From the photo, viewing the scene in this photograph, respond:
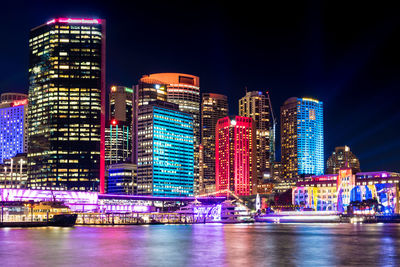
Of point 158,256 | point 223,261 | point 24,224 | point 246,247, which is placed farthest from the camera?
point 24,224

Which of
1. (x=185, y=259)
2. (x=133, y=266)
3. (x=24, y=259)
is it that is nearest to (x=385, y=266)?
(x=185, y=259)

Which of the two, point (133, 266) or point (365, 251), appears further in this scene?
point (365, 251)

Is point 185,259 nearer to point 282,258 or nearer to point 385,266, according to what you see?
point 282,258

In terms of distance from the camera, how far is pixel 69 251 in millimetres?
73250

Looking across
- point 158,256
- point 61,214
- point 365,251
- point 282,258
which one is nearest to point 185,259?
point 158,256

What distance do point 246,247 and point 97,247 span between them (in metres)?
22.1

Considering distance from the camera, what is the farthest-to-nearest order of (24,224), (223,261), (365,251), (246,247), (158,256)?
(24,224)
(246,247)
(365,251)
(158,256)
(223,261)

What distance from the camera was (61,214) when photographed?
16638cm

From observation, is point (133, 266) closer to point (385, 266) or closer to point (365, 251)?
point (385, 266)

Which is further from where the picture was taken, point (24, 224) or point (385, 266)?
point (24, 224)

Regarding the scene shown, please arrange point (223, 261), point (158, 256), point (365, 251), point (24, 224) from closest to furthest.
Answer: point (223, 261)
point (158, 256)
point (365, 251)
point (24, 224)

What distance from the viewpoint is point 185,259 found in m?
63.2

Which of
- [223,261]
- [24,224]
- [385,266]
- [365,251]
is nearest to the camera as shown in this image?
[385,266]

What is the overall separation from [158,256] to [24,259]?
1604 cm
